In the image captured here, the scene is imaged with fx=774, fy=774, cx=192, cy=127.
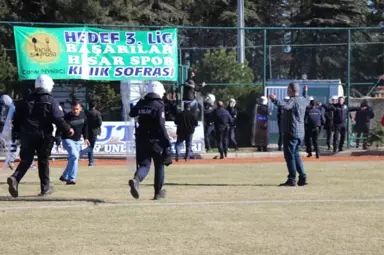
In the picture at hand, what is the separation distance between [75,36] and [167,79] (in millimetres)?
3210

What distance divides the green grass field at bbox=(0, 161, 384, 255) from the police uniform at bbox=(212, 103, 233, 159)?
28.5ft

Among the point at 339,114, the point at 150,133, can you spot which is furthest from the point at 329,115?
the point at 150,133

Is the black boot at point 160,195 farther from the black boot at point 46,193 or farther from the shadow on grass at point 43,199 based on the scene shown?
the black boot at point 46,193

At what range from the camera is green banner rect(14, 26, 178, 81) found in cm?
2392

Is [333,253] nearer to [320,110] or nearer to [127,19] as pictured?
[320,110]

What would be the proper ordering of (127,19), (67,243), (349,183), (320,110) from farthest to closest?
1. (127,19)
2. (320,110)
3. (349,183)
4. (67,243)

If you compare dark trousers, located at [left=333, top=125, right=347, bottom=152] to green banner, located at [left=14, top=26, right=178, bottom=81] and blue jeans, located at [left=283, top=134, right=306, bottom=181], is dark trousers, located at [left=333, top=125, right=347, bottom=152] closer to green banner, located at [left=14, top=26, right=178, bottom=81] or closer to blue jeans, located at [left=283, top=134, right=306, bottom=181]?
green banner, located at [left=14, top=26, right=178, bottom=81]

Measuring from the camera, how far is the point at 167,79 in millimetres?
24891

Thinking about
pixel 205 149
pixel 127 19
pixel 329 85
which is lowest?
pixel 205 149

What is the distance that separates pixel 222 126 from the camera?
24031 millimetres

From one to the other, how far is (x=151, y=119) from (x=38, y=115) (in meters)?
1.82

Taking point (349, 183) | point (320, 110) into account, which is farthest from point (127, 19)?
point (349, 183)

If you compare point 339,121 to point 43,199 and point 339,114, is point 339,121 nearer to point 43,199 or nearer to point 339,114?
point 339,114

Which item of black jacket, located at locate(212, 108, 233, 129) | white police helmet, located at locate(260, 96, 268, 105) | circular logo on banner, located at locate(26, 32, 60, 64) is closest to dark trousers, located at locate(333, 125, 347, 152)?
white police helmet, located at locate(260, 96, 268, 105)
